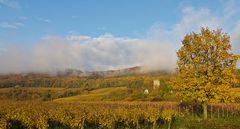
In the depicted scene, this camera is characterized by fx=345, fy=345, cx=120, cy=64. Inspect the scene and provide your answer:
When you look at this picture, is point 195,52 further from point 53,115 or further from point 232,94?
point 53,115

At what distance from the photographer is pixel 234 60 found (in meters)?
44.3

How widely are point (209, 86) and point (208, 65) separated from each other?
2.77 metres

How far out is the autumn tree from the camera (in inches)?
1745

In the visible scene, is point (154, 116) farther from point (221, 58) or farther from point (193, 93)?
point (221, 58)

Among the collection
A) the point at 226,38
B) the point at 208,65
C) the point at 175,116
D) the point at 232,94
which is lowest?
the point at 175,116

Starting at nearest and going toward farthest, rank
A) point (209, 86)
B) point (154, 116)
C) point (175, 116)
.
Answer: point (154, 116)
point (209, 86)
point (175, 116)

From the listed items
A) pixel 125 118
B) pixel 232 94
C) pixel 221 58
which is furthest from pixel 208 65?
pixel 125 118

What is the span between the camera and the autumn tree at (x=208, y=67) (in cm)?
4431

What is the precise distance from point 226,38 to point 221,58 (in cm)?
268

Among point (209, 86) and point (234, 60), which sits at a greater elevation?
point (234, 60)

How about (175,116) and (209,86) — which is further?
(175,116)

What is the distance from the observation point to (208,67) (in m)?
44.4

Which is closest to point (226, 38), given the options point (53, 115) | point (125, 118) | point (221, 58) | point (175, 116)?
point (221, 58)

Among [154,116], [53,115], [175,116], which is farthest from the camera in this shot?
[175,116]
